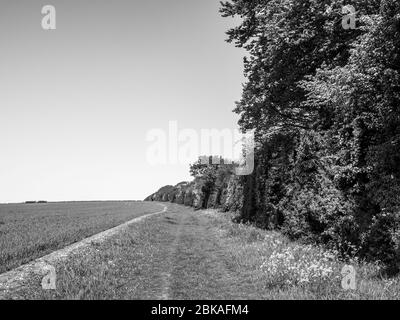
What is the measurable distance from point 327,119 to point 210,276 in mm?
9310

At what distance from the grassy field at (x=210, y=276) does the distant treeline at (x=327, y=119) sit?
58.9 inches

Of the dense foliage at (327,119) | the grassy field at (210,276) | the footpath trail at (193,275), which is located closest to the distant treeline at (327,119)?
the dense foliage at (327,119)

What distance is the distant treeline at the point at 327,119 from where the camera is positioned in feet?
33.7

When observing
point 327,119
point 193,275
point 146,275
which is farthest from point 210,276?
point 327,119

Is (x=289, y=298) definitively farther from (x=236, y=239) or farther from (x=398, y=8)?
(x=236, y=239)

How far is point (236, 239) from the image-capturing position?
1888cm

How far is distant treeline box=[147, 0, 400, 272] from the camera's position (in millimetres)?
10281

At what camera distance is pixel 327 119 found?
15930mm

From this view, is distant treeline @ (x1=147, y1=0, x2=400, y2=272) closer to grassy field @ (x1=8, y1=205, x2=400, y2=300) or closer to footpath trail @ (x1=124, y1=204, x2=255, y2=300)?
grassy field @ (x1=8, y1=205, x2=400, y2=300)

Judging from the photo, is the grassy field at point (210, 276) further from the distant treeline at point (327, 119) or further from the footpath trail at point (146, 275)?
the distant treeline at point (327, 119)

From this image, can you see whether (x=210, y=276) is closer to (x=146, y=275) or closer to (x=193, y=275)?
(x=193, y=275)
